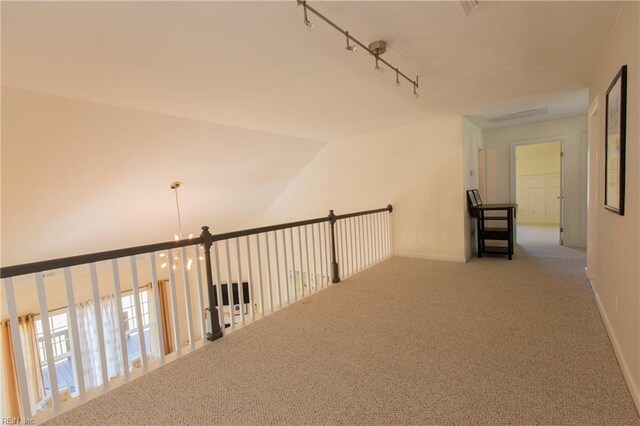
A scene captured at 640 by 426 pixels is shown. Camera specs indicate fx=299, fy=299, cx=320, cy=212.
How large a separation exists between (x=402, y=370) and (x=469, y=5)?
2.33 metres

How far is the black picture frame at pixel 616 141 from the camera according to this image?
1839mm

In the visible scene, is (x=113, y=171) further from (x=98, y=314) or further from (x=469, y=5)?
(x=469, y=5)

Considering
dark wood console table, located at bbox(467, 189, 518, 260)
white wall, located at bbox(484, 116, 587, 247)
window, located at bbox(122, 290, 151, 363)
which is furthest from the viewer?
window, located at bbox(122, 290, 151, 363)

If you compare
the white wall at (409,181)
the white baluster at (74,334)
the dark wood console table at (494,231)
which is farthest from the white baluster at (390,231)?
the white baluster at (74,334)

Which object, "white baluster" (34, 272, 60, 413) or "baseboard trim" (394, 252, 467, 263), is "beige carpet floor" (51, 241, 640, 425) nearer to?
"white baluster" (34, 272, 60, 413)

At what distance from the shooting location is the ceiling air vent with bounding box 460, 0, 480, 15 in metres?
1.80

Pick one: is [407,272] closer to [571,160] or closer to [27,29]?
[571,160]

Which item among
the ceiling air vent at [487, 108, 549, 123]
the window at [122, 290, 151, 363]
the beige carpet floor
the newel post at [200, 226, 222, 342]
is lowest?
the window at [122, 290, 151, 363]

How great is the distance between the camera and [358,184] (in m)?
5.74

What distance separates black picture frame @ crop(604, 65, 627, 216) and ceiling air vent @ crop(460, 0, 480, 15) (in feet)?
3.20

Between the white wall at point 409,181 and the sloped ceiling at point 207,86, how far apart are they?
366 mm

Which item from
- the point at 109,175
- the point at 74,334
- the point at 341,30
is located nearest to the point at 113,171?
the point at 109,175

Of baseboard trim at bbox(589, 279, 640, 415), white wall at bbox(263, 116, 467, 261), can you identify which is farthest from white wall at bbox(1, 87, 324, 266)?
baseboard trim at bbox(589, 279, 640, 415)

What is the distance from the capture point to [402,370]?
6.39 ft
